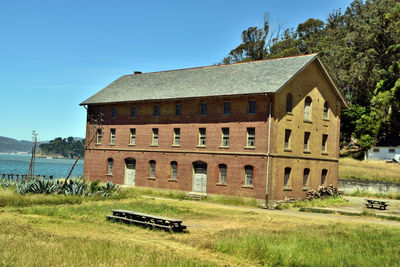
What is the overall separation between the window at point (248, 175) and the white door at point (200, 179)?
150 inches

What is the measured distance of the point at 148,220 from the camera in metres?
18.5

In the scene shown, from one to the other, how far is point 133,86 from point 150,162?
8968 mm

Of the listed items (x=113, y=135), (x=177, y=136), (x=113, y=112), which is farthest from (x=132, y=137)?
(x=177, y=136)

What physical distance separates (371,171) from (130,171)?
86.2 ft

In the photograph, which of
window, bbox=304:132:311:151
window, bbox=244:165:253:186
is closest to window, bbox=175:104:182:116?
window, bbox=244:165:253:186

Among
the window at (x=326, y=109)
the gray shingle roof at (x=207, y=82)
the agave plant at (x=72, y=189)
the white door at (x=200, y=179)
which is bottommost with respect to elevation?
the agave plant at (x=72, y=189)

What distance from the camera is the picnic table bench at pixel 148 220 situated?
55.4 ft

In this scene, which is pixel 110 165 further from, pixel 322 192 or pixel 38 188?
pixel 322 192

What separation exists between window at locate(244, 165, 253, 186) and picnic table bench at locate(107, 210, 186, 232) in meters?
14.4

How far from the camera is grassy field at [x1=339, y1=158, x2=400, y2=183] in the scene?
44.9 meters

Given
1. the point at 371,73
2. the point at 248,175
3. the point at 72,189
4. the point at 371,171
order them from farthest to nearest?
the point at 371,73, the point at 371,171, the point at 248,175, the point at 72,189

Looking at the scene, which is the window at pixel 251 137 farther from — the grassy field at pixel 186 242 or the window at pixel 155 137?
the grassy field at pixel 186 242

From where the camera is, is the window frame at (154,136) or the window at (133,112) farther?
the window at (133,112)

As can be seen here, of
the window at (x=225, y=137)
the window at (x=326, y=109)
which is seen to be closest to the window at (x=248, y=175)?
the window at (x=225, y=137)
